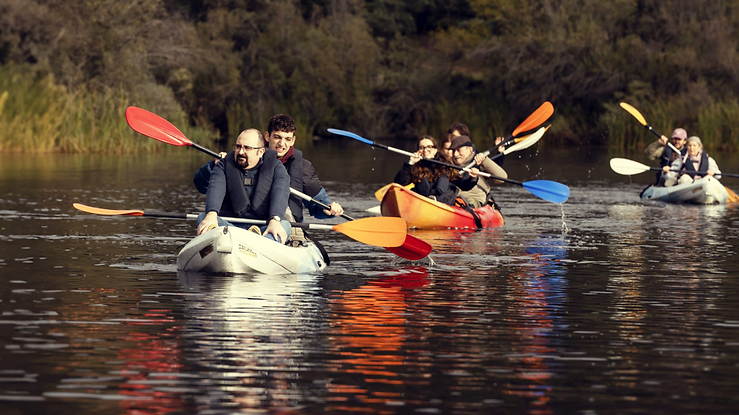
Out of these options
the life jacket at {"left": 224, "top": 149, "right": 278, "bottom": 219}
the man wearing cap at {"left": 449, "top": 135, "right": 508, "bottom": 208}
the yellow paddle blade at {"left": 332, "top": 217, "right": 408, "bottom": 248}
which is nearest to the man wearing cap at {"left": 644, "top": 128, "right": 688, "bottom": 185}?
the man wearing cap at {"left": 449, "top": 135, "right": 508, "bottom": 208}

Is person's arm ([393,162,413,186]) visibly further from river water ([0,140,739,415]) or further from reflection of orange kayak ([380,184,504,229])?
river water ([0,140,739,415])

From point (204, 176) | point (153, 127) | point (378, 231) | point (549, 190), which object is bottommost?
point (378, 231)

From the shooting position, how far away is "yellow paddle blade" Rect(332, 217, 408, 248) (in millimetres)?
10391

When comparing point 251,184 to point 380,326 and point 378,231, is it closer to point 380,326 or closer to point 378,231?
point 378,231

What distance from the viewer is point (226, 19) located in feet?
161

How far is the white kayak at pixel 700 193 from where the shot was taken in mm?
18938

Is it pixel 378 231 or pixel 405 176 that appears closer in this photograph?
pixel 378 231

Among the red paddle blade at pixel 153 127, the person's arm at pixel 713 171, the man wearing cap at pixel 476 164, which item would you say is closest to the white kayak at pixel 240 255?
the red paddle blade at pixel 153 127

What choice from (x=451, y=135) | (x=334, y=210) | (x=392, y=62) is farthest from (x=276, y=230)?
A: (x=392, y=62)

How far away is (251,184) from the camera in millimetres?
9602

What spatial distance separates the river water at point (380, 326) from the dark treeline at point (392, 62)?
2001cm

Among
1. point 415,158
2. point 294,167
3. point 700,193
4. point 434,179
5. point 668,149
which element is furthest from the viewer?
point 668,149

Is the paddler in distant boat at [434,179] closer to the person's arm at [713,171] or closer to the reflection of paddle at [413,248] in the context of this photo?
the reflection of paddle at [413,248]

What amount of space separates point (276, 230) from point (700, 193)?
10922mm
